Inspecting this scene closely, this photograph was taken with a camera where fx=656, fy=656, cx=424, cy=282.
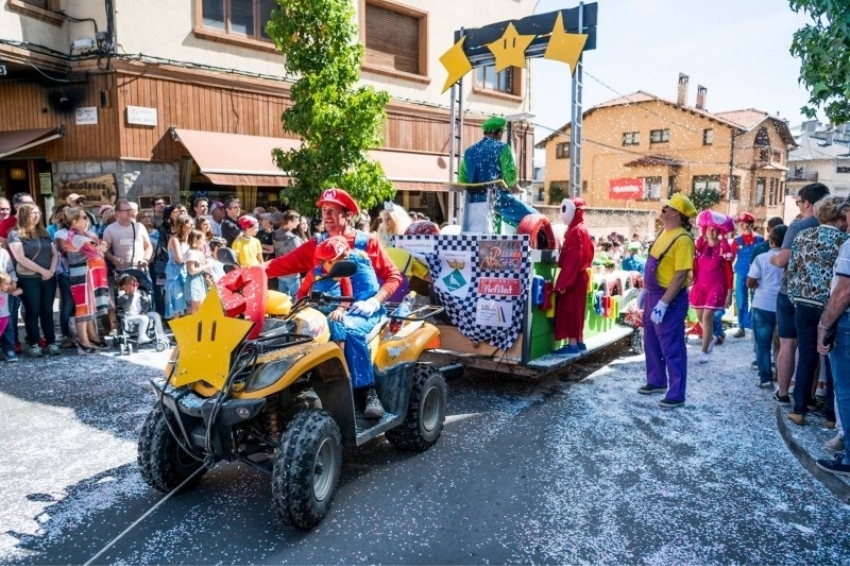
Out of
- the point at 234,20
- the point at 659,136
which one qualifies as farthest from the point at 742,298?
the point at 659,136

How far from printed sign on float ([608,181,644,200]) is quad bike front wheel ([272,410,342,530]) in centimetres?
4334

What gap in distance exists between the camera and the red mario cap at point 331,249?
4254 mm

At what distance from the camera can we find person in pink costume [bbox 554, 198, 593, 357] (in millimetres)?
6234

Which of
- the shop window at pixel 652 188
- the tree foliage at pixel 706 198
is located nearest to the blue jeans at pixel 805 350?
the tree foliage at pixel 706 198

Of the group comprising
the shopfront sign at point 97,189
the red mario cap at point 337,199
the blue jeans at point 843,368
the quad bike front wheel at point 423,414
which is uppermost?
the shopfront sign at point 97,189

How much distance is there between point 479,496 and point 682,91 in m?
45.5

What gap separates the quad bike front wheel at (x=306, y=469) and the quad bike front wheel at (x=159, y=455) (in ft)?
2.50

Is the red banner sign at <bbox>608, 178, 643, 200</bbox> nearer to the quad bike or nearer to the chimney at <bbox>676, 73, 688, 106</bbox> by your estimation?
the chimney at <bbox>676, 73, 688, 106</bbox>

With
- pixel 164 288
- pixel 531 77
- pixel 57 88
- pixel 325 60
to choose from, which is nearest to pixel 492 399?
pixel 164 288

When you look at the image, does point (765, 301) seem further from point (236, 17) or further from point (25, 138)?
point (25, 138)

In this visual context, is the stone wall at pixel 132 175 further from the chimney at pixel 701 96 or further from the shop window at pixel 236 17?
the chimney at pixel 701 96

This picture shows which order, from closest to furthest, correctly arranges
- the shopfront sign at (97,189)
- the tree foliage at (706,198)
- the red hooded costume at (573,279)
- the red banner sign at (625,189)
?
1. the red hooded costume at (573,279)
2. the shopfront sign at (97,189)
3. the tree foliage at (706,198)
4. the red banner sign at (625,189)

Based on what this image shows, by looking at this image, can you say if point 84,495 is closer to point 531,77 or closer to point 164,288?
point 164,288

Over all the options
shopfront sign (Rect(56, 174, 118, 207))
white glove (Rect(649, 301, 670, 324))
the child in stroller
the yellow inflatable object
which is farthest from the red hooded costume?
shopfront sign (Rect(56, 174, 118, 207))
